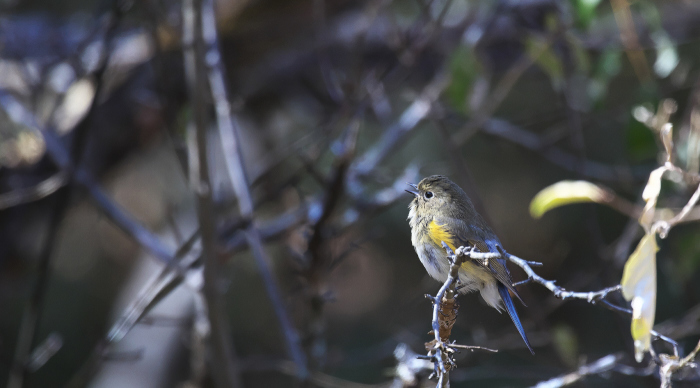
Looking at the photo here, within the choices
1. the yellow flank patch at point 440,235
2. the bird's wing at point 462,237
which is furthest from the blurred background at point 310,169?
the yellow flank patch at point 440,235

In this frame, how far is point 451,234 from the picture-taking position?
2.14 m

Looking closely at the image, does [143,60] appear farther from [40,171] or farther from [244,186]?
[244,186]

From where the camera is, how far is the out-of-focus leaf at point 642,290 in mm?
1239

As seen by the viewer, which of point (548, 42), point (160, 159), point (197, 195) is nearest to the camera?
point (197, 195)

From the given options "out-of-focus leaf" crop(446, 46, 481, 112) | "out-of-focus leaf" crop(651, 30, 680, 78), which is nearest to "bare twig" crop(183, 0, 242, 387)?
"out-of-focus leaf" crop(446, 46, 481, 112)

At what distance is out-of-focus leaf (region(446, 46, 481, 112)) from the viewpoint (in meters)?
3.11

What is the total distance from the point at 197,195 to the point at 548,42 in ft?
6.12

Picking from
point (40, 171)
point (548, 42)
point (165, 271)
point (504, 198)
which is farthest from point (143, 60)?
point (504, 198)

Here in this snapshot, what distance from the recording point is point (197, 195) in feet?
8.65

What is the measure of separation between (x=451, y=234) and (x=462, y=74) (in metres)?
1.24

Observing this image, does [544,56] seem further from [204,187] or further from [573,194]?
[204,187]

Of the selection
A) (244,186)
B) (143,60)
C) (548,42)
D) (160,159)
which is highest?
(160,159)

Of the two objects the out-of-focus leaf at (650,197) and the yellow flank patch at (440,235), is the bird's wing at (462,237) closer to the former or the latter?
the yellow flank patch at (440,235)

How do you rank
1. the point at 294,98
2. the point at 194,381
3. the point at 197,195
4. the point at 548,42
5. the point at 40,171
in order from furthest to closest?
the point at 294,98, the point at 40,171, the point at 194,381, the point at 548,42, the point at 197,195
